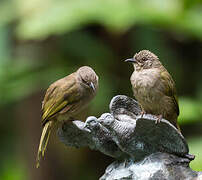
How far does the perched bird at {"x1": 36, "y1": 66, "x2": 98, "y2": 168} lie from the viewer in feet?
11.9

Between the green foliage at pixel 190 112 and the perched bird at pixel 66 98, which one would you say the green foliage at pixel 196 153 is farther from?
the perched bird at pixel 66 98

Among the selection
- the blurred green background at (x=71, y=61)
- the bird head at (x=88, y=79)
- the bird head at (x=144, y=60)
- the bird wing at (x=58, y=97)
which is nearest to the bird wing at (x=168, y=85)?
the bird head at (x=144, y=60)

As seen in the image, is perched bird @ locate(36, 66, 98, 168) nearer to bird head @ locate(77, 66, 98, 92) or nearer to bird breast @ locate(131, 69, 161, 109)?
bird head @ locate(77, 66, 98, 92)

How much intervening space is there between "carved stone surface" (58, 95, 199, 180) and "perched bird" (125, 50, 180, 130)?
1.85 feet

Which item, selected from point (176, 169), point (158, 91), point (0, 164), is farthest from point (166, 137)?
point (0, 164)

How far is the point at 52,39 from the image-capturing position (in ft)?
25.0

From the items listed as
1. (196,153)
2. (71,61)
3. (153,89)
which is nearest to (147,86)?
(153,89)

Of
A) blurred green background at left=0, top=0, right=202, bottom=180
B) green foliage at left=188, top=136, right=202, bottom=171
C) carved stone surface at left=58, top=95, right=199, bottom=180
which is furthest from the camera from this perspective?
blurred green background at left=0, top=0, right=202, bottom=180

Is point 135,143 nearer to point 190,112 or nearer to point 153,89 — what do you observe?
point 153,89

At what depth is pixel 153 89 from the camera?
3.73 m

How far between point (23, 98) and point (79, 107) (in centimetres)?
380

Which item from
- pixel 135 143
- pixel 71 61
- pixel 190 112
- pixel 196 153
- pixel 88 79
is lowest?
pixel 196 153

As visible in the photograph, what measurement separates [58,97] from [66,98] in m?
0.11

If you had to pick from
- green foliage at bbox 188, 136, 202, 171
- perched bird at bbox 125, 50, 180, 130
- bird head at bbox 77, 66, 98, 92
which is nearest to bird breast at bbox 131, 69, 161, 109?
perched bird at bbox 125, 50, 180, 130
